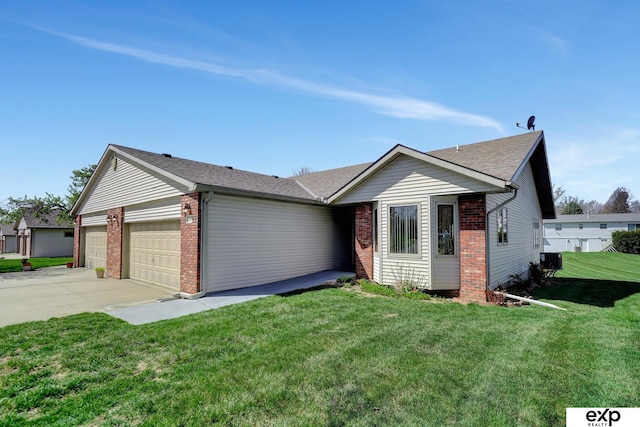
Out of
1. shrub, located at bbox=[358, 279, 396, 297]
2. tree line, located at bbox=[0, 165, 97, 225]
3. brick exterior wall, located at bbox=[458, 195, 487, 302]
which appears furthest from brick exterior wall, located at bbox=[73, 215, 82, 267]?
brick exterior wall, located at bbox=[458, 195, 487, 302]

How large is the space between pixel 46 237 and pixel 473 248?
36545 mm

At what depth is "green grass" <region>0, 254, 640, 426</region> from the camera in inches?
124

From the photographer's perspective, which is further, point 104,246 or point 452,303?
point 104,246


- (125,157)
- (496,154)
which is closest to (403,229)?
(496,154)

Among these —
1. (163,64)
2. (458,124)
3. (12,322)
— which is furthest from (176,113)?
(458,124)

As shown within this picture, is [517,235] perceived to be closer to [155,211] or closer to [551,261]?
[551,261]

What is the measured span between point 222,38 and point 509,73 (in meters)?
9.25

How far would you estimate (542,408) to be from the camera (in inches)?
124

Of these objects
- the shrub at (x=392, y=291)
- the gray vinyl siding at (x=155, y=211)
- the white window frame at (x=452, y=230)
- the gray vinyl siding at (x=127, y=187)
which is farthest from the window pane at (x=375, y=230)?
the gray vinyl siding at (x=155, y=211)

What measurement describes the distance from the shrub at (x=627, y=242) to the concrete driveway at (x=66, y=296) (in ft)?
128

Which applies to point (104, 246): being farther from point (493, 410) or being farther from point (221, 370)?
point (493, 410)

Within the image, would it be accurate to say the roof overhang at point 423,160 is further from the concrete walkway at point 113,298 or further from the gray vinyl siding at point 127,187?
the gray vinyl siding at point 127,187

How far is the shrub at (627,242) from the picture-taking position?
28362mm

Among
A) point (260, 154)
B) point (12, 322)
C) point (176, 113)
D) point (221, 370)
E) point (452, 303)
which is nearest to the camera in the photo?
point (221, 370)
